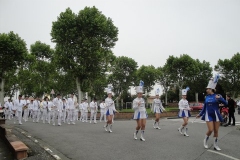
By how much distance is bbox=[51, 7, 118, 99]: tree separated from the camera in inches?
1261

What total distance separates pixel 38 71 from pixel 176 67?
32.5 m

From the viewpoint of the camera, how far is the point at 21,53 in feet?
122

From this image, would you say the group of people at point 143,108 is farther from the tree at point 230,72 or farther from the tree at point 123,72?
the tree at point 230,72

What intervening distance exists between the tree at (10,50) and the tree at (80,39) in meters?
7.47

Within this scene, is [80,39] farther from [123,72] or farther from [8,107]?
[123,72]

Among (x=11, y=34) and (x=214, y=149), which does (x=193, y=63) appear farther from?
(x=214, y=149)

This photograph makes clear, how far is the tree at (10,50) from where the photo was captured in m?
35.8

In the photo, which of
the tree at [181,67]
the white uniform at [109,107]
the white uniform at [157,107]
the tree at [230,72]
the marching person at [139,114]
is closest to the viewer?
the marching person at [139,114]

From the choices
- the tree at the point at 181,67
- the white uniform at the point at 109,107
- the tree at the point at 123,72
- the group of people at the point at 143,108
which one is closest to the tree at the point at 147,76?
the tree at the point at 123,72

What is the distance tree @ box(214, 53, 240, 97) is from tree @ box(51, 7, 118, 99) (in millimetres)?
41785

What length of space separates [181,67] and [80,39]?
29601mm

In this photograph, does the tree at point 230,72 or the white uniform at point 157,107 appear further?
the tree at point 230,72

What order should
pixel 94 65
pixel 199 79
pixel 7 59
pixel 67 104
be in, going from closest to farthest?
1. pixel 67 104
2. pixel 94 65
3. pixel 7 59
4. pixel 199 79

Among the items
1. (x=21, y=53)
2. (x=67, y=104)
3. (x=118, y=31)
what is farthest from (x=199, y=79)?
(x=67, y=104)
